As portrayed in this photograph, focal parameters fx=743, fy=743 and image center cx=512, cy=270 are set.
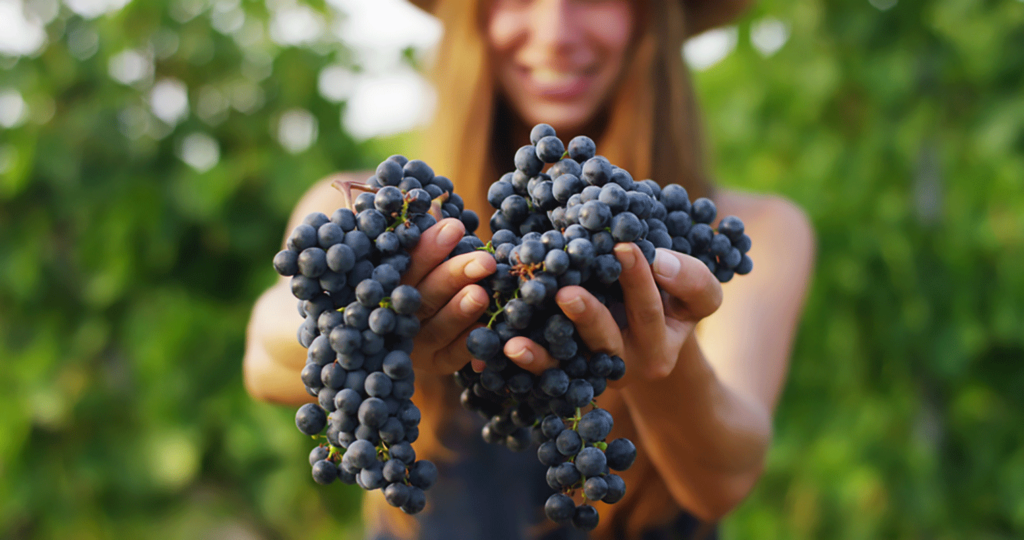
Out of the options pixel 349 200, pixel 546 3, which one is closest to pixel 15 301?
pixel 546 3

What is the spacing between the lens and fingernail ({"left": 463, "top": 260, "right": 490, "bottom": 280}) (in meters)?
0.72

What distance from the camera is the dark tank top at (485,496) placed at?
1.64m

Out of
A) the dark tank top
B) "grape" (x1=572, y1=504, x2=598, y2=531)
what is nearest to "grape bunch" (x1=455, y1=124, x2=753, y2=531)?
"grape" (x1=572, y1=504, x2=598, y2=531)

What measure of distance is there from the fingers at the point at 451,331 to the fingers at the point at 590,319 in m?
0.09

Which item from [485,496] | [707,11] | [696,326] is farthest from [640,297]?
[707,11]

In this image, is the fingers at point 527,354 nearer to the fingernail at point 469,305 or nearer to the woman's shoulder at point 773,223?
the fingernail at point 469,305

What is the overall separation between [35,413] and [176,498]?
1.67 feet

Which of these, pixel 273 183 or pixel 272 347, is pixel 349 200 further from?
pixel 273 183

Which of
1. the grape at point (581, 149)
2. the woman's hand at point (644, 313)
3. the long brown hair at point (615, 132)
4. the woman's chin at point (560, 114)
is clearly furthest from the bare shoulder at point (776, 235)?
the grape at point (581, 149)

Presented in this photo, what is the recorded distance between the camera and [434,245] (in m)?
0.75

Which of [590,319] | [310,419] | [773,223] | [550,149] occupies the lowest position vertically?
[773,223]

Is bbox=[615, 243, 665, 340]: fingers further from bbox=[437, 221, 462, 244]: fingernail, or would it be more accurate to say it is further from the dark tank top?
the dark tank top

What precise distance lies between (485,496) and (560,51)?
3.18ft

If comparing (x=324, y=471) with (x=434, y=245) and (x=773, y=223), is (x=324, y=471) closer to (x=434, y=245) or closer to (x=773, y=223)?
(x=434, y=245)
